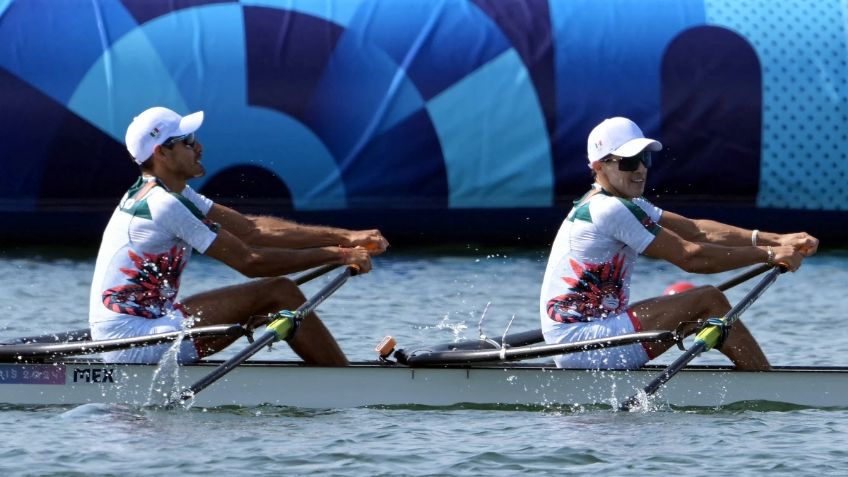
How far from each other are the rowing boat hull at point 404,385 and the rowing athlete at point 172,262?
212 mm

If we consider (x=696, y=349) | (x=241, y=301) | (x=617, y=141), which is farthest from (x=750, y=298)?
(x=241, y=301)

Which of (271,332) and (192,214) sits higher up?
(192,214)

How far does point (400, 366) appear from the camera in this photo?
952 centimetres

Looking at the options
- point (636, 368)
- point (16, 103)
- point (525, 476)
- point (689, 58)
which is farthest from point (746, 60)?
point (525, 476)

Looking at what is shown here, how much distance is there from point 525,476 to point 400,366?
1551 millimetres

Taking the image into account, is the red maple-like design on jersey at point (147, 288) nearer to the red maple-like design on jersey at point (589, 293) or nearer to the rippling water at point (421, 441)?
the rippling water at point (421, 441)

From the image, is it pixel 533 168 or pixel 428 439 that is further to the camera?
pixel 533 168

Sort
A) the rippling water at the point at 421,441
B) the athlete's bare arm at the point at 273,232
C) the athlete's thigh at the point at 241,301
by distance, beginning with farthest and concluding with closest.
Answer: the athlete's bare arm at the point at 273,232 < the athlete's thigh at the point at 241,301 < the rippling water at the point at 421,441

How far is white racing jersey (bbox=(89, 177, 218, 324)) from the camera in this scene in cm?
943

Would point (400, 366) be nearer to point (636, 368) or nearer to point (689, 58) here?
point (636, 368)

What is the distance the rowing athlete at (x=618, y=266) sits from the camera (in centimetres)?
941

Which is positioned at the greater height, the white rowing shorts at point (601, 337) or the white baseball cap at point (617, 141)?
the white baseball cap at point (617, 141)

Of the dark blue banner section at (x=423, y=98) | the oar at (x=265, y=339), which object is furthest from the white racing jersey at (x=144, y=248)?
the dark blue banner section at (x=423, y=98)

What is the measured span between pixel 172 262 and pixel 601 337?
7.96ft
